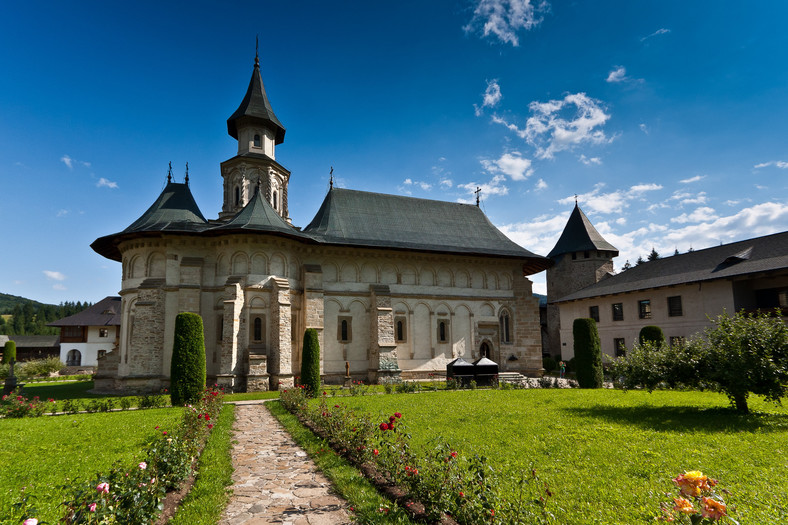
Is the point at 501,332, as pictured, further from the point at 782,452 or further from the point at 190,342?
the point at 782,452

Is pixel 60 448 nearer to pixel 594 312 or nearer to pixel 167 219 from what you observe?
pixel 167 219

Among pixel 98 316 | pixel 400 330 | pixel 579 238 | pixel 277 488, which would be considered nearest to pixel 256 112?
pixel 400 330

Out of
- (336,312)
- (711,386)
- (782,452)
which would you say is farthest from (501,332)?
(782,452)

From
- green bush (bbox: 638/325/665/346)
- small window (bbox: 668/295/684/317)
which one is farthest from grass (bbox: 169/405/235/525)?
small window (bbox: 668/295/684/317)

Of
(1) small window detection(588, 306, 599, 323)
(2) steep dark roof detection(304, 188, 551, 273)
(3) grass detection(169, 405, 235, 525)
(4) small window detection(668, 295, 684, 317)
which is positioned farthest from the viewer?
(1) small window detection(588, 306, 599, 323)

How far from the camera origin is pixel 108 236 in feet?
75.5

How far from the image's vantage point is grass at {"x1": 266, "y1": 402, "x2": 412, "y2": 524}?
5059 millimetres

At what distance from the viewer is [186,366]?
15953 millimetres

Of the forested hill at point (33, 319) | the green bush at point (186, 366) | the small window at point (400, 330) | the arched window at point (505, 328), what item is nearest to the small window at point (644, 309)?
the arched window at point (505, 328)

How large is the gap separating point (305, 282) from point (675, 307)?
21763 millimetres

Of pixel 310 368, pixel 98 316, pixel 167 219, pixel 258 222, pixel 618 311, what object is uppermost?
pixel 167 219

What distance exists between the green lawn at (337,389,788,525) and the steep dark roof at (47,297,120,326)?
38.9m

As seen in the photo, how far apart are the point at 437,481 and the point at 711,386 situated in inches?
416

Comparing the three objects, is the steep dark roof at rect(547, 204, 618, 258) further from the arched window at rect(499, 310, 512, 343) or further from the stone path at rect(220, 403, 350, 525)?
the stone path at rect(220, 403, 350, 525)
